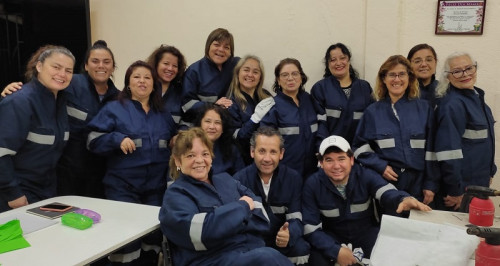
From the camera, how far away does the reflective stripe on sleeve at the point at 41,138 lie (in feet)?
7.45

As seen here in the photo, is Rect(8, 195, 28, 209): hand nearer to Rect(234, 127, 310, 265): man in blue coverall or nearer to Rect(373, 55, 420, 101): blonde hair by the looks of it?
Rect(234, 127, 310, 265): man in blue coverall

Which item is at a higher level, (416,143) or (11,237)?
(416,143)

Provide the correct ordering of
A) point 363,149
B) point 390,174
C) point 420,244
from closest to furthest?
point 420,244
point 390,174
point 363,149

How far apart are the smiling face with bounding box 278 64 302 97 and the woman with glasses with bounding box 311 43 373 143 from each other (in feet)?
0.89

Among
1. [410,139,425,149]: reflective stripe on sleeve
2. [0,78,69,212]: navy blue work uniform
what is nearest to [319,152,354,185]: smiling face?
[410,139,425,149]: reflective stripe on sleeve

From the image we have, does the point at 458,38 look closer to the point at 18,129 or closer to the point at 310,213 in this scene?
the point at 310,213

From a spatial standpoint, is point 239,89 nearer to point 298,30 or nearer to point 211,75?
point 211,75

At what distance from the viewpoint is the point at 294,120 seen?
2898 mm

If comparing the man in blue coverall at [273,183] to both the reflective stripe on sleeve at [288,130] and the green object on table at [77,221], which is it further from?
the green object on table at [77,221]

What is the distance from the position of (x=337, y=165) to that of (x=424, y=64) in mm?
1070

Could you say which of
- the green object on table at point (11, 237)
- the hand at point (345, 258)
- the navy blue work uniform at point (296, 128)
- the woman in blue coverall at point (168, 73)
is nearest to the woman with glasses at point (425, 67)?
the navy blue work uniform at point (296, 128)

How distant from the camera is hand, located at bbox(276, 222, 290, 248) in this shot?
7.60 ft

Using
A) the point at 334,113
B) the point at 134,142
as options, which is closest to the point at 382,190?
the point at 334,113

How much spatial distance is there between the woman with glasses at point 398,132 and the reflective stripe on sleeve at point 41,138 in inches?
71.5
